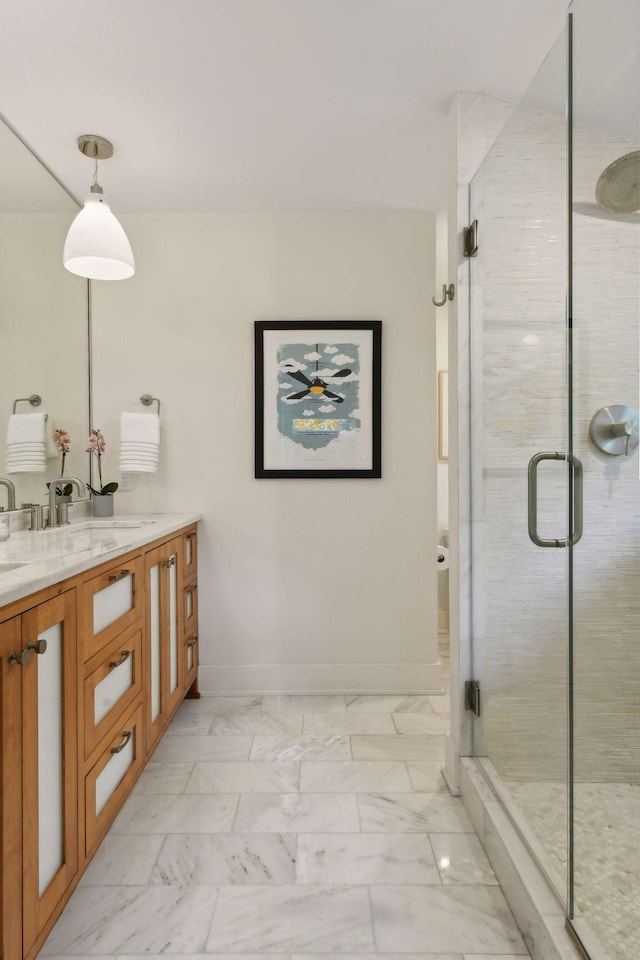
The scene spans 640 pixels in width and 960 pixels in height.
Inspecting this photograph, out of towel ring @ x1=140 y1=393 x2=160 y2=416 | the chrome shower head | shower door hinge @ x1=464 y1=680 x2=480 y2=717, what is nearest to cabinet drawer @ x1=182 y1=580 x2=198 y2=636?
towel ring @ x1=140 y1=393 x2=160 y2=416

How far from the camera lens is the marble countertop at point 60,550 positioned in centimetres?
107

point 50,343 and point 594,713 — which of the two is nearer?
point 594,713

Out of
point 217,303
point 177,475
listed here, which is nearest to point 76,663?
point 177,475

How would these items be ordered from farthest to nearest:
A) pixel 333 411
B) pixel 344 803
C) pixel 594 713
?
pixel 333 411
pixel 344 803
pixel 594 713

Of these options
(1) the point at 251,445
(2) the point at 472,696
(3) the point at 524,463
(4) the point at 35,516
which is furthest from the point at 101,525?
(3) the point at 524,463

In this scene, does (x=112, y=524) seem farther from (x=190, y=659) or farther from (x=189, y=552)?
(x=190, y=659)

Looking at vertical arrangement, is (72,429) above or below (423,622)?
above

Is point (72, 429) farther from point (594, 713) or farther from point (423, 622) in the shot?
point (594, 713)

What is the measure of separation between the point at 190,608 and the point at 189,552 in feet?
0.87

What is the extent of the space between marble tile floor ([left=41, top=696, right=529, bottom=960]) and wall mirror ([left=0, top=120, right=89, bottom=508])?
4.06 ft

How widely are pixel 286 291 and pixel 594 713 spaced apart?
2.21 meters

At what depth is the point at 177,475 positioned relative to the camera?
2.69 meters

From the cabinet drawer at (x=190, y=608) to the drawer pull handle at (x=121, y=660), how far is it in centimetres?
74

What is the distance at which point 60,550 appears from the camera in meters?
1.48
